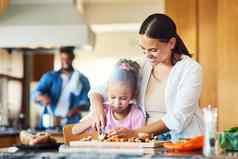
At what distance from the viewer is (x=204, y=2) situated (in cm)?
382

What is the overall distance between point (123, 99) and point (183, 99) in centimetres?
23

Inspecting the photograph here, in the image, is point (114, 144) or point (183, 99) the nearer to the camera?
point (114, 144)

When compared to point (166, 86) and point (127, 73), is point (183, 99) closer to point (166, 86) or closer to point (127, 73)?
point (166, 86)

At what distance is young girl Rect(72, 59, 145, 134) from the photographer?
1.94 meters

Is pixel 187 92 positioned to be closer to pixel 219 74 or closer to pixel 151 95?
pixel 151 95

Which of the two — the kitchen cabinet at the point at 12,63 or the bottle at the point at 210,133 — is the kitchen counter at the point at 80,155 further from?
the kitchen cabinet at the point at 12,63

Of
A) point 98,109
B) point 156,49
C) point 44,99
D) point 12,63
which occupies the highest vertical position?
point 12,63

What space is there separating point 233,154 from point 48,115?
3.59 meters

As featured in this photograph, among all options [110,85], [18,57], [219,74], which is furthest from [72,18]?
[110,85]

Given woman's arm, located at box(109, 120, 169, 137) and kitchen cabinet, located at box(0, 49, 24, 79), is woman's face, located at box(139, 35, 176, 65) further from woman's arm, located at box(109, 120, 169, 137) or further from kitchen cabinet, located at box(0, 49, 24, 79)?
kitchen cabinet, located at box(0, 49, 24, 79)

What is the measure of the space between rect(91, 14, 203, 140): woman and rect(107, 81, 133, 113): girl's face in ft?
0.17

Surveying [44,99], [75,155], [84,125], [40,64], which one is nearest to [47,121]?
[44,99]

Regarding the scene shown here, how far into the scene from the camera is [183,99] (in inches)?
73.2

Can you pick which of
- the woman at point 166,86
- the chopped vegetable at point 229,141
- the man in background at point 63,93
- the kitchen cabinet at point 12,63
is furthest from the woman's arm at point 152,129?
the kitchen cabinet at point 12,63
